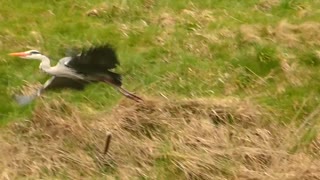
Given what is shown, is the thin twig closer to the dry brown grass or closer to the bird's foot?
the dry brown grass

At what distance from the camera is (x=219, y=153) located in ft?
18.8

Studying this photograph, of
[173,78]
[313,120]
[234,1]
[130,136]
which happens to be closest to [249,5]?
[234,1]

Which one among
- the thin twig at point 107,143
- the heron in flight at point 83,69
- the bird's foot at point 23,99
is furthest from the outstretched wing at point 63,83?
the thin twig at point 107,143

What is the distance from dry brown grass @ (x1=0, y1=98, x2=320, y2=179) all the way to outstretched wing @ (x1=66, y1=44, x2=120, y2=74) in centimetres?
29

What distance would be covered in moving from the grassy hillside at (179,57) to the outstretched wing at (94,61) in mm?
295

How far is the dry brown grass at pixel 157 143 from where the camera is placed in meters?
5.62

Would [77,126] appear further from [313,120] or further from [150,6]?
[150,6]

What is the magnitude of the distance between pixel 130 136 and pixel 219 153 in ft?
2.04

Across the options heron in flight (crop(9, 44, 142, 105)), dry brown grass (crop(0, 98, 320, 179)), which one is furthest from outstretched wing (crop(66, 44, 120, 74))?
dry brown grass (crop(0, 98, 320, 179))

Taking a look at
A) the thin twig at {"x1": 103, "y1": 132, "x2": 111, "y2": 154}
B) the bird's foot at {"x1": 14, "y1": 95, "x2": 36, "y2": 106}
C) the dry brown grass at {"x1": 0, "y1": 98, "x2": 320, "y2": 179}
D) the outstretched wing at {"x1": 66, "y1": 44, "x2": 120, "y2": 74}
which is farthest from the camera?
the bird's foot at {"x1": 14, "y1": 95, "x2": 36, "y2": 106}

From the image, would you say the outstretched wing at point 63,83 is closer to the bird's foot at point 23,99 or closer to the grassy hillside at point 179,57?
the grassy hillside at point 179,57

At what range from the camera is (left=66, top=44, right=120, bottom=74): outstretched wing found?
6152 mm

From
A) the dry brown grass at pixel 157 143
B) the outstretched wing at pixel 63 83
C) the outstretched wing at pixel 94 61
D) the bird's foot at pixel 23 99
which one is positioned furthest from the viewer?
the bird's foot at pixel 23 99

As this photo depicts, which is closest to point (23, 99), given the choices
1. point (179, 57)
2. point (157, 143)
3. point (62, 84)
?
point (62, 84)
